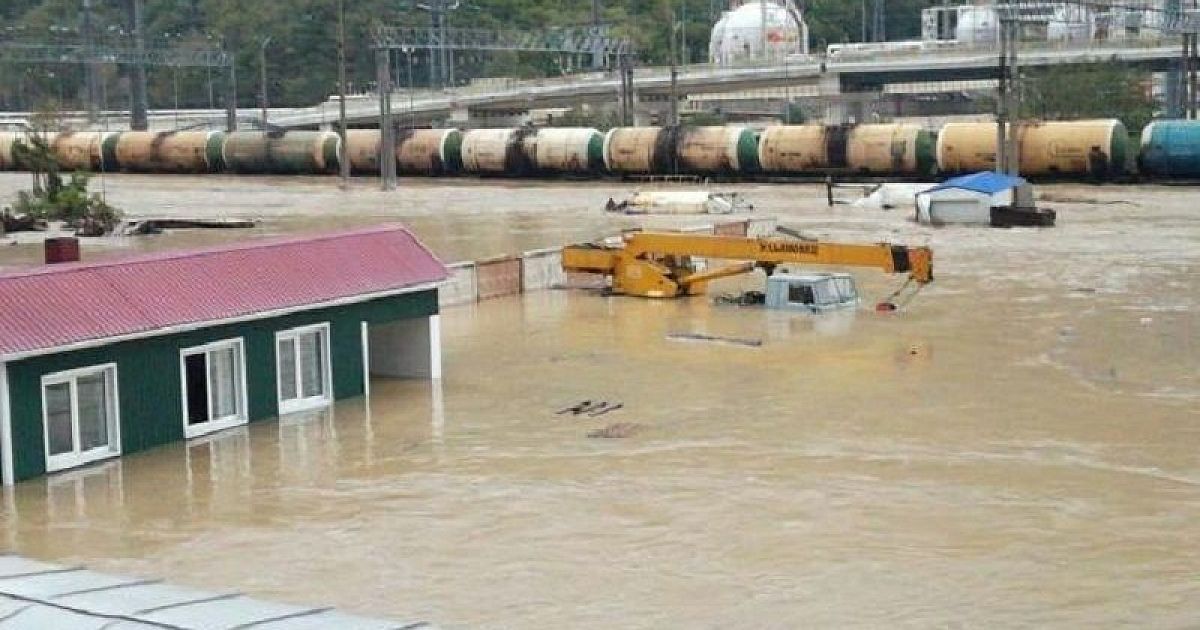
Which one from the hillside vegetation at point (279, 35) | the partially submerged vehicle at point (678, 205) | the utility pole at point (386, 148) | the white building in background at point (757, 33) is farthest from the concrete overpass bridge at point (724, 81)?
the partially submerged vehicle at point (678, 205)

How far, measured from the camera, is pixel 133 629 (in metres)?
8.80

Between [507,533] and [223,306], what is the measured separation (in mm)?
5886

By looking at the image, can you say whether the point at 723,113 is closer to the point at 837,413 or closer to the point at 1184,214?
the point at 1184,214

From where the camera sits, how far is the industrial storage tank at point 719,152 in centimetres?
6412

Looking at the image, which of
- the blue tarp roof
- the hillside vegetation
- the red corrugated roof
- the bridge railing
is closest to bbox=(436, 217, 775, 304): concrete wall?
the red corrugated roof

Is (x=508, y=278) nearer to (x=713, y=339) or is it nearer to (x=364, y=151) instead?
(x=713, y=339)

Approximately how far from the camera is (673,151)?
65.0 meters

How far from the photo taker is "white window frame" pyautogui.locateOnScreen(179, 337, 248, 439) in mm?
20422

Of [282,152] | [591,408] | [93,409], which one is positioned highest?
[282,152]

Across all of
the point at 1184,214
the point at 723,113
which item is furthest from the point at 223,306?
the point at 723,113

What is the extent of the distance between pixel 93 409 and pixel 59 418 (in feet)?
1.62

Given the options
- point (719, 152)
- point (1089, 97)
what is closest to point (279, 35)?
point (1089, 97)

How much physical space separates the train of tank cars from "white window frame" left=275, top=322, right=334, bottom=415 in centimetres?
3811

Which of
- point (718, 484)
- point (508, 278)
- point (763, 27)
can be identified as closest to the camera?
point (718, 484)
